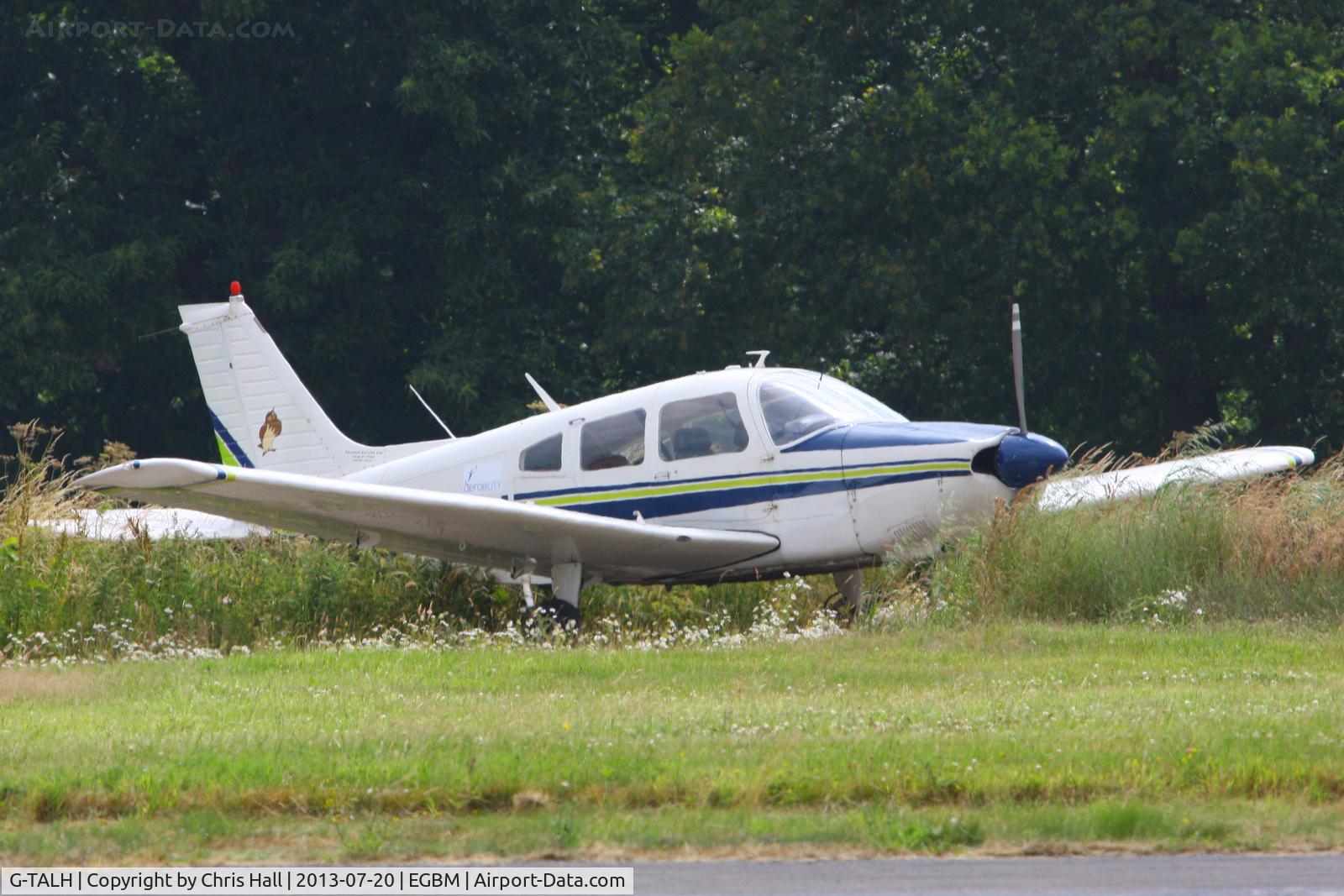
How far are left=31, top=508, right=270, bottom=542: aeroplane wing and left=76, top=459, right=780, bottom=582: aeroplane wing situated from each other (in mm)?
1553

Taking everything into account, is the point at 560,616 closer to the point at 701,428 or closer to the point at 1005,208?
the point at 701,428

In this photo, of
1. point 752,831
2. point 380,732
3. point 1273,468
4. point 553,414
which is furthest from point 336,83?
point 752,831

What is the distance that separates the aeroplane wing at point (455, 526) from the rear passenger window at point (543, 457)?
2.17 feet

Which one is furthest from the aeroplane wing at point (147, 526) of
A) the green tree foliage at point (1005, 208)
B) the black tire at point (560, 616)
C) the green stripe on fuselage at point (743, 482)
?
the green tree foliage at point (1005, 208)

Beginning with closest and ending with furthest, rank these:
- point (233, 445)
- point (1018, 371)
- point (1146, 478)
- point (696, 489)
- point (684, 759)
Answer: point (684, 759)
point (1018, 371)
point (696, 489)
point (1146, 478)
point (233, 445)

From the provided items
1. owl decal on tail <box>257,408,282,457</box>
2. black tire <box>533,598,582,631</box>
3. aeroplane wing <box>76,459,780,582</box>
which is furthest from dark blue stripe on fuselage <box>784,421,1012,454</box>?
owl decal on tail <box>257,408,282,457</box>

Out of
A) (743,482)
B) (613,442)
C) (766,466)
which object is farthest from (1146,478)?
(613,442)

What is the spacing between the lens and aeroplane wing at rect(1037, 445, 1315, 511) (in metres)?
12.6

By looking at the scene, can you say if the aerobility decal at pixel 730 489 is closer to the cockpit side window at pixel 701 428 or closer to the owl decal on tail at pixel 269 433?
the cockpit side window at pixel 701 428

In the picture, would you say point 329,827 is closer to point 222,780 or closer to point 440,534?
point 222,780

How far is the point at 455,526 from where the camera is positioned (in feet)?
38.9

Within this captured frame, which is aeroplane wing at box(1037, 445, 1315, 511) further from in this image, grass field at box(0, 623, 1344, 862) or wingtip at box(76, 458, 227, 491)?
wingtip at box(76, 458, 227, 491)

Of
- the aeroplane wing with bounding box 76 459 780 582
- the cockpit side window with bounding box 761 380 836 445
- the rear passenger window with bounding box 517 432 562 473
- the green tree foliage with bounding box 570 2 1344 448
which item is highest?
the green tree foliage with bounding box 570 2 1344 448

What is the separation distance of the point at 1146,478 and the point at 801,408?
315 centimetres
